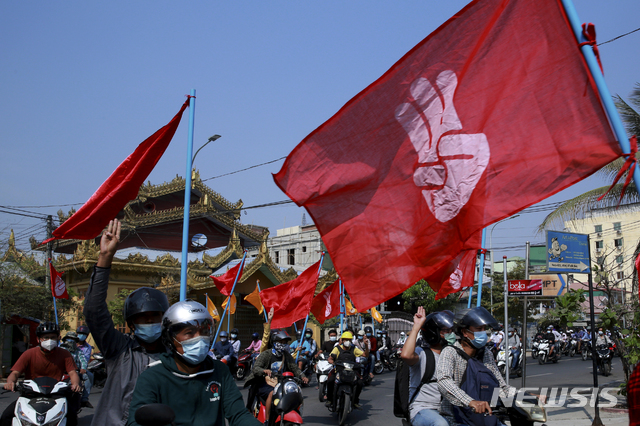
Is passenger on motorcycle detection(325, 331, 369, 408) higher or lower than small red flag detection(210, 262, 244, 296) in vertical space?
lower

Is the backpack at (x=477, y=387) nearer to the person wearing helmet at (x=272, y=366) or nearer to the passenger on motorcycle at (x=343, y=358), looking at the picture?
the person wearing helmet at (x=272, y=366)

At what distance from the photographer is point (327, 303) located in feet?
55.5

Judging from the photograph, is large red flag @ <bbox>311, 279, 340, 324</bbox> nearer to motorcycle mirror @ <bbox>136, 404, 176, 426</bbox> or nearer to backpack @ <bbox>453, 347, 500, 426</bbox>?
backpack @ <bbox>453, 347, 500, 426</bbox>

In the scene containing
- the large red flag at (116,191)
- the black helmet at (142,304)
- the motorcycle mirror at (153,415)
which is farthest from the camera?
the large red flag at (116,191)

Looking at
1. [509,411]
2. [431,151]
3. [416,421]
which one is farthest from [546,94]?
[416,421]

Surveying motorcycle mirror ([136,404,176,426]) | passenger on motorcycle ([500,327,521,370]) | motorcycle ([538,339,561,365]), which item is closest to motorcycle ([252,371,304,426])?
motorcycle mirror ([136,404,176,426])

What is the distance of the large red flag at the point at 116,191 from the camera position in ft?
19.4

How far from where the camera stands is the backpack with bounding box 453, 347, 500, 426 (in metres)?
4.43

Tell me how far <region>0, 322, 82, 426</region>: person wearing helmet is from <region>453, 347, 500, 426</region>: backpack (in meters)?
4.33

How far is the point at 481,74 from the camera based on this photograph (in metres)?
4.29

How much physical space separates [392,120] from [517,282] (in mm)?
7861

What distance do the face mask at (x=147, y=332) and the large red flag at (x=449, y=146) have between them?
1534 mm

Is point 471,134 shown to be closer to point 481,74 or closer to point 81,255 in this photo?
point 481,74

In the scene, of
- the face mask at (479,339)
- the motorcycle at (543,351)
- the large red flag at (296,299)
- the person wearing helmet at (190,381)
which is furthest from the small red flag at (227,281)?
the motorcycle at (543,351)
